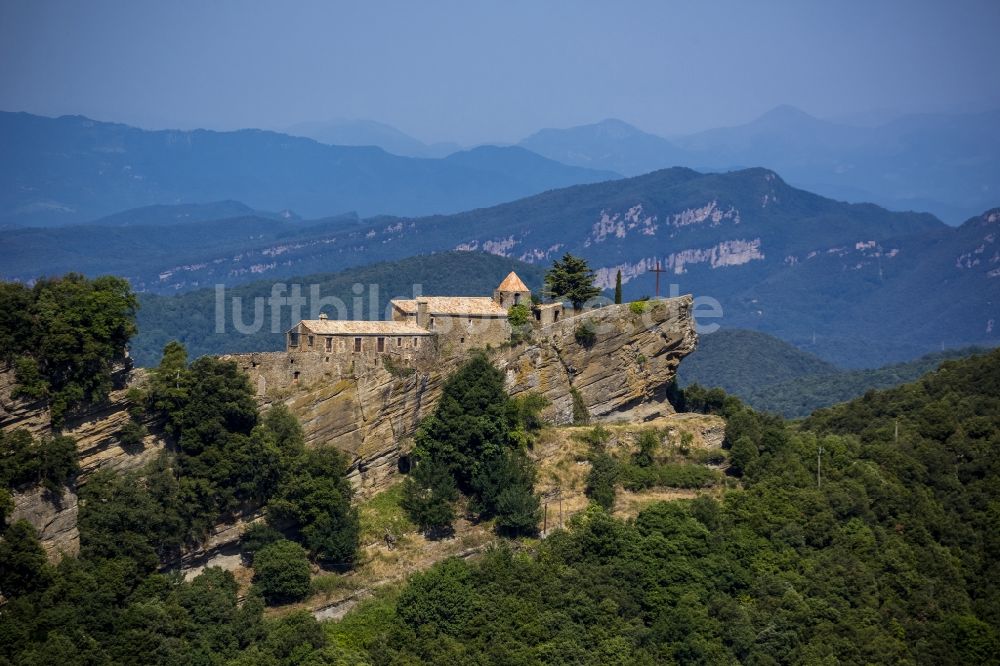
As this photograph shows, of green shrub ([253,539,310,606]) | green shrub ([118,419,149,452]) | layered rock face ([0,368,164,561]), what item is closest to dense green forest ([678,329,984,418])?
green shrub ([253,539,310,606])

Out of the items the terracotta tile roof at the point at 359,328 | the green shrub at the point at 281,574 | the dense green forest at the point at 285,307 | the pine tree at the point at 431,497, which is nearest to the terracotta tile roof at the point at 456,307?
the terracotta tile roof at the point at 359,328

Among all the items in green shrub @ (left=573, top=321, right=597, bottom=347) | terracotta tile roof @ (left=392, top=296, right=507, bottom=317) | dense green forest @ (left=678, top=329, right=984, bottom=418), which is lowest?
dense green forest @ (left=678, top=329, right=984, bottom=418)

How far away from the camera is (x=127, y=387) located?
5022 centimetres

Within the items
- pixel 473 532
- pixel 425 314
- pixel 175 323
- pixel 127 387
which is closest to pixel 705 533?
pixel 473 532

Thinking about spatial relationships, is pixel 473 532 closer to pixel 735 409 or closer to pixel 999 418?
pixel 735 409

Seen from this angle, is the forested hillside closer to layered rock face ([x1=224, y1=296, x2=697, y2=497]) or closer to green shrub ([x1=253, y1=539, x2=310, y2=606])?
green shrub ([x1=253, y1=539, x2=310, y2=606])

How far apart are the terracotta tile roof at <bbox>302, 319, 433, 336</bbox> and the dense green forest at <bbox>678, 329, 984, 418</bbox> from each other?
295 ft

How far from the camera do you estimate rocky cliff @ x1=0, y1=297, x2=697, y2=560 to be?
47.6 metres

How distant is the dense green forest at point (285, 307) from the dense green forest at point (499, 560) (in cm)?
8764

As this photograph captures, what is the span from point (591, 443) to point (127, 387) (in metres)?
20.2

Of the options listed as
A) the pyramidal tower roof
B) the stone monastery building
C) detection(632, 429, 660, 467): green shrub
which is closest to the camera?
the stone monastery building

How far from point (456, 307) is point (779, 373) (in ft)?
423

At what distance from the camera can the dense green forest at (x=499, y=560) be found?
153 ft

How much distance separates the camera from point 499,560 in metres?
53.0
